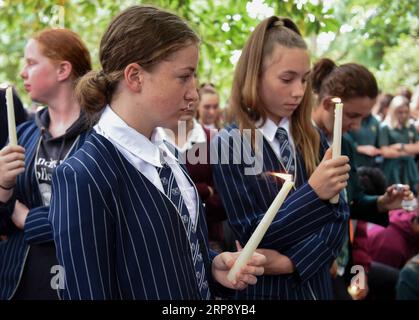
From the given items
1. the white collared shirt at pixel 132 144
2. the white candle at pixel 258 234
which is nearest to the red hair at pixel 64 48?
the white collared shirt at pixel 132 144

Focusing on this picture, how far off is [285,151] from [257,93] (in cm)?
27

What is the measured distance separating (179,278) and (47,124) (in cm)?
140

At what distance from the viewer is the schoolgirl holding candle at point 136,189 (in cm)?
150

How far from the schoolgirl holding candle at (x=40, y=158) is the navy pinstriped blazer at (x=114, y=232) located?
0.83m

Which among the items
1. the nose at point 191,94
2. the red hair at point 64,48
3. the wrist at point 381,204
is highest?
the red hair at point 64,48

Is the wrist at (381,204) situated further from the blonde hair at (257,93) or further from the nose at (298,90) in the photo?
the nose at (298,90)

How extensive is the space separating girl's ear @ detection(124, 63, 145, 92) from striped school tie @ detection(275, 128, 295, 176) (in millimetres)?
886

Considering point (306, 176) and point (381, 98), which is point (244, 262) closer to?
point (306, 176)

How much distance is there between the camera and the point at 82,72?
2.84 metres

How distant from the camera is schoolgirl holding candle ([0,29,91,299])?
2.49 metres

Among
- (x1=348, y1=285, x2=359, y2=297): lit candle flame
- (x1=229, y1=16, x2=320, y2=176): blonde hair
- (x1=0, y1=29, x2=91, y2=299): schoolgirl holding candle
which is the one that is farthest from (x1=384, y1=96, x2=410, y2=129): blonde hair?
(x1=0, y1=29, x2=91, y2=299): schoolgirl holding candle

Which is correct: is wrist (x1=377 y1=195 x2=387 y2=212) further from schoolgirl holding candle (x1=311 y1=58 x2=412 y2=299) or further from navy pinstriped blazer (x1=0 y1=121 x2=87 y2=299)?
navy pinstriped blazer (x1=0 y1=121 x2=87 y2=299)
